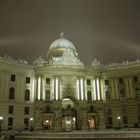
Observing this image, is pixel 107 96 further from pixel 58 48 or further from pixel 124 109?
pixel 58 48

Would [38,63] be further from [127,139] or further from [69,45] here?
[127,139]

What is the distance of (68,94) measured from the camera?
6109cm

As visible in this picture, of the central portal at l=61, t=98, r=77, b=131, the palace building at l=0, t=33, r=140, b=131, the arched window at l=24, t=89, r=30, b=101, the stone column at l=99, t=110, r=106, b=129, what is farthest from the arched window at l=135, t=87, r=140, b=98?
the arched window at l=24, t=89, r=30, b=101

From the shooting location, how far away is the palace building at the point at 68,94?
55844 mm

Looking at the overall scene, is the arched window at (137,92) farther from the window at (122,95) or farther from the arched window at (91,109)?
the arched window at (91,109)

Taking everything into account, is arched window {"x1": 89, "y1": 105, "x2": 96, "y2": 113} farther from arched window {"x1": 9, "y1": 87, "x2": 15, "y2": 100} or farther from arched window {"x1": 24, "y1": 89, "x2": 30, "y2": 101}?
arched window {"x1": 9, "y1": 87, "x2": 15, "y2": 100}

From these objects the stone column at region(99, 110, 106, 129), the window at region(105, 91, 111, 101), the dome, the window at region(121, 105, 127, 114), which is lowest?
the stone column at region(99, 110, 106, 129)

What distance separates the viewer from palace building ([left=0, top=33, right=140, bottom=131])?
55.8 meters

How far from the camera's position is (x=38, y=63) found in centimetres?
6100

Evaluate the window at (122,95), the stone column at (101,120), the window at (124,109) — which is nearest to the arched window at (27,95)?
the stone column at (101,120)

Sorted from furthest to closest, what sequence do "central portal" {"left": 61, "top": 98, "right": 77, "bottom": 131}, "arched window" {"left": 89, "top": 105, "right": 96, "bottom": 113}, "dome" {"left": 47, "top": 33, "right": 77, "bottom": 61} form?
"dome" {"left": 47, "top": 33, "right": 77, "bottom": 61}, "arched window" {"left": 89, "top": 105, "right": 96, "bottom": 113}, "central portal" {"left": 61, "top": 98, "right": 77, "bottom": 131}

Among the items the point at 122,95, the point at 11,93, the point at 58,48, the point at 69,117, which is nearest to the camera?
the point at 11,93

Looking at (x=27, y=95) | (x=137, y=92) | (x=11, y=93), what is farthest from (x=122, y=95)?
(x=11, y=93)

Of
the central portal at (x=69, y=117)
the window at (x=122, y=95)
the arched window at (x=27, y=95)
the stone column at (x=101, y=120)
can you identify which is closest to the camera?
the central portal at (x=69, y=117)
